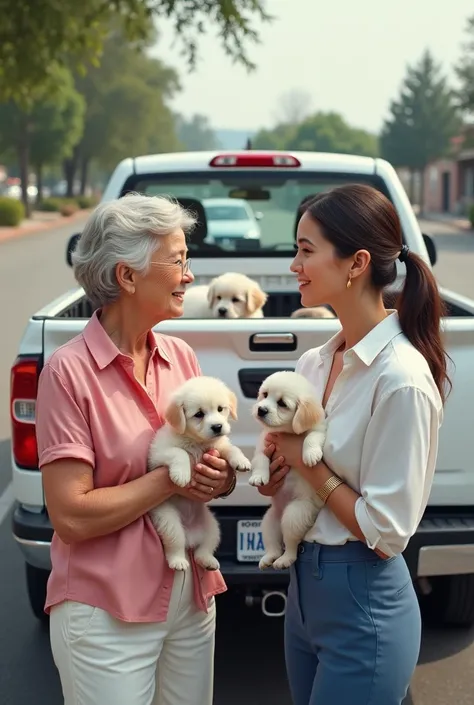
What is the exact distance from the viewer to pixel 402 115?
9256cm

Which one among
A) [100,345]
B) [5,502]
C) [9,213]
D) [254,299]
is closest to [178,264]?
[100,345]

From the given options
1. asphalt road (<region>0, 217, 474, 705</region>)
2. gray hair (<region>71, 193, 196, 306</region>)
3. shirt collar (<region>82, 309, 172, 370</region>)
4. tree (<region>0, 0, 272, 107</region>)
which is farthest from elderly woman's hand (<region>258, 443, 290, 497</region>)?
tree (<region>0, 0, 272, 107</region>)

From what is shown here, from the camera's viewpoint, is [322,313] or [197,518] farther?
[322,313]

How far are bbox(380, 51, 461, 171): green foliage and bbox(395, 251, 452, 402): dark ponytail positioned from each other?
90290 mm

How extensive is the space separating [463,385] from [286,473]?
4.47 feet

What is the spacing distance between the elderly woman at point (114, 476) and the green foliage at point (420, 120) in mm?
90375

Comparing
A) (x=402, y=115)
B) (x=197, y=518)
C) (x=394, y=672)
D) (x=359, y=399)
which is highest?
(x=359, y=399)

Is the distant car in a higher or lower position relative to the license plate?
lower

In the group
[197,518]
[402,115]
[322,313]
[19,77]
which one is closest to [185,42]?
[19,77]

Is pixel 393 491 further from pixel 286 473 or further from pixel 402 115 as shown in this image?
pixel 402 115

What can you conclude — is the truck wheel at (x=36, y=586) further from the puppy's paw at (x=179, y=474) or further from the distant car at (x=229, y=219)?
the distant car at (x=229, y=219)

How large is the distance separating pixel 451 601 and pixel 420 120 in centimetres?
9091

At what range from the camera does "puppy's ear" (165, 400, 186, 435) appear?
2.55 m

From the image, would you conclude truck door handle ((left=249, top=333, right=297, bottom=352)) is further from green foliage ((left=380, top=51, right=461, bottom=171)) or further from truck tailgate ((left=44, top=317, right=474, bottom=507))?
green foliage ((left=380, top=51, right=461, bottom=171))
